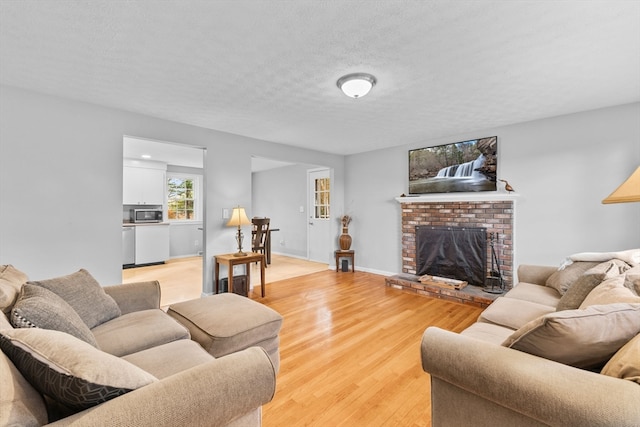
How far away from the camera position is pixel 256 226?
17.4ft

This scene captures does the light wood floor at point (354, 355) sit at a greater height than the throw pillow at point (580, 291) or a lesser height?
lesser

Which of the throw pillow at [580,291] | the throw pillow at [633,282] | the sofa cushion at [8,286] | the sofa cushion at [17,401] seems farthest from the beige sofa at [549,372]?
the sofa cushion at [8,286]

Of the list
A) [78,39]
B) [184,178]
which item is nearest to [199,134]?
[78,39]

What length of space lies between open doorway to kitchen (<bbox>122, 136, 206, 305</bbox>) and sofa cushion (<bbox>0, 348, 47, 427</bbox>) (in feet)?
13.7

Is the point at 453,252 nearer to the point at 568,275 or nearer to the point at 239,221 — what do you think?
the point at 568,275

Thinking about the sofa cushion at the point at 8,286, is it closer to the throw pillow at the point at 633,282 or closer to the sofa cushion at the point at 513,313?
the sofa cushion at the point at 513,313

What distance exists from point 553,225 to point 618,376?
3.27m

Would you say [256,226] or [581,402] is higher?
[256,226]

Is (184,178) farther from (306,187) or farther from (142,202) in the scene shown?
(306,187)

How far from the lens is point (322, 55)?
2086 mm

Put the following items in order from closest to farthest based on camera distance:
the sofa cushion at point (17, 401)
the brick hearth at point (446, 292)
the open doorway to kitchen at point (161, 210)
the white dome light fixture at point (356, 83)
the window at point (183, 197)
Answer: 1. the sofa cushion at point (17, 401)
2. the white dome light fixture at point (356, 83)
3. the brick hearth at point (446, 292)
4. the open doorway to kitchen at point (161, 210)
5. the window at point (183, 197)

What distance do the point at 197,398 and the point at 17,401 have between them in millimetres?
449

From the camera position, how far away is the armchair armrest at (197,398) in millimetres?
809

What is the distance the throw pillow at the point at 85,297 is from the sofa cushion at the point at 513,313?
8.26ft
